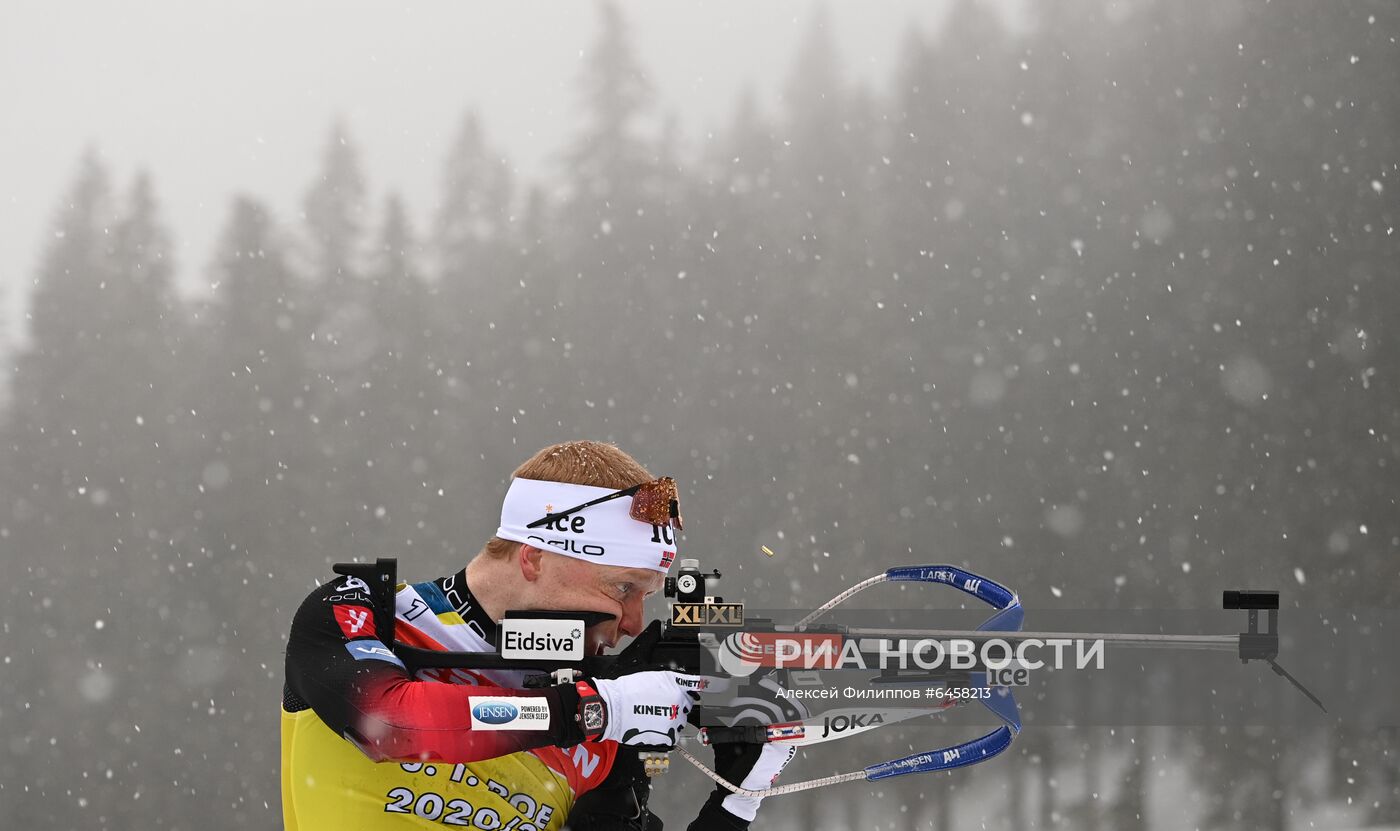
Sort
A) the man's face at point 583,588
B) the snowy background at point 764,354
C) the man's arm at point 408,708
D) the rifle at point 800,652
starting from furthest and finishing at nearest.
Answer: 1. the snowy background at point 764,354
2. the man's face at point 583,588
3. the rifle at point 800,652
4. the man's arm at point 408,708

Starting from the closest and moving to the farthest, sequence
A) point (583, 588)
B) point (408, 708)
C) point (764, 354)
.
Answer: point (408, 708), point (583, 588), point (764, 354)

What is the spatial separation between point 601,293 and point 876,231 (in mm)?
6995

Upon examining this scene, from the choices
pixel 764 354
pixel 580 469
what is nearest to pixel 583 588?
pixel 580 469

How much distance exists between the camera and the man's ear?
9.79 feet

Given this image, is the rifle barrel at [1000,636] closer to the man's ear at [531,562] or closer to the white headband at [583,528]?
the white headband at [583,528]

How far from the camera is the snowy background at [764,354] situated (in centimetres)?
2228

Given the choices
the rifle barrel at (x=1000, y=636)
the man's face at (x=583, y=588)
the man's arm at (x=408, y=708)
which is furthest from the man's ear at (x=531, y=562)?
the rifle barrel at (x=1000, y=636)

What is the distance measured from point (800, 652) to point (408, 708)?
1008 mm

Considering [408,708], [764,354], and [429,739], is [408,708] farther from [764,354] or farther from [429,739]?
[764,354]

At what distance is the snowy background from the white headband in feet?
56.8

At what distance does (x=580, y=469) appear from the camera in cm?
305

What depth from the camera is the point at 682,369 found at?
26531mm

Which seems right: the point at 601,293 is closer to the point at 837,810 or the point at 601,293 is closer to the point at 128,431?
the point at 128,431

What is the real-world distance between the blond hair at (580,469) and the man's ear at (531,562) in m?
0.05
